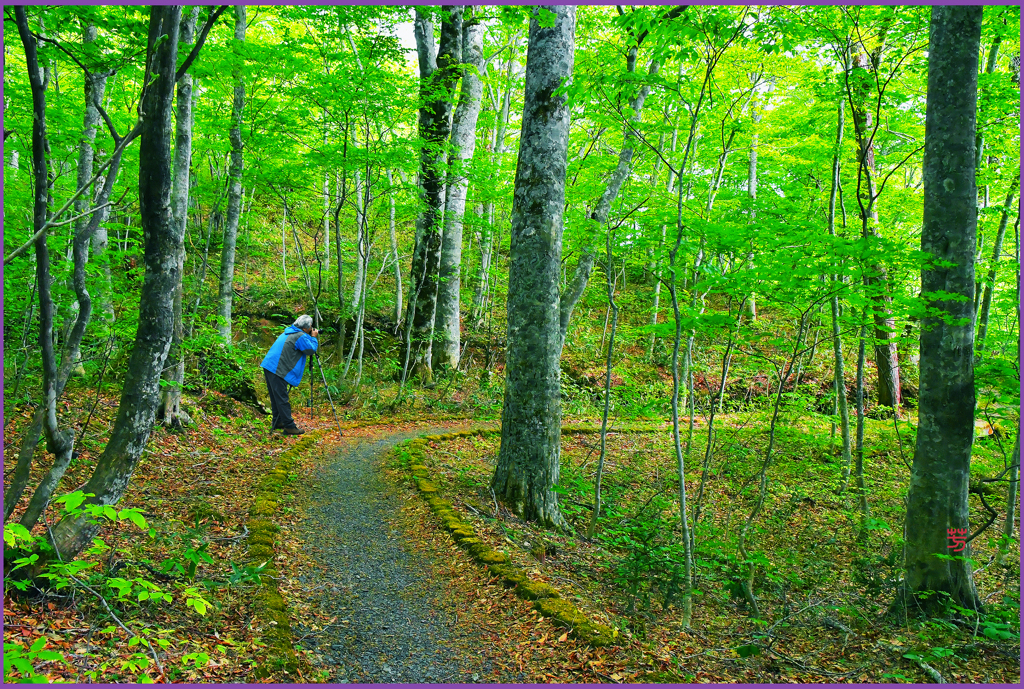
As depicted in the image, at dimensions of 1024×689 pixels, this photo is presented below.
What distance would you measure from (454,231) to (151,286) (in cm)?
873

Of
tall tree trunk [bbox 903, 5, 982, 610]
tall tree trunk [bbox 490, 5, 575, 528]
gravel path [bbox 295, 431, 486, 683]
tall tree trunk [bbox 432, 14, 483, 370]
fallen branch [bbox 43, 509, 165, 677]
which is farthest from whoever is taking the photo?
tall tree trunk [bbox 432, 14, 483, 370]

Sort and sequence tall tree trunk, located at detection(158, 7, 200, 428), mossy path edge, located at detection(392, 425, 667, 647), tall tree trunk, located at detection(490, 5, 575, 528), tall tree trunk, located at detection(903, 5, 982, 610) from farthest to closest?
1. tall tree trunk, located at detection(490, 5, 575, 528)
2. tall tree trunk, located at detection(158, 7, 200, 428)
3. tall tree trunk, located at detection(903, 5, 982, 610)
4. mossy path edge, located at detection(392, 425, 667, 647)

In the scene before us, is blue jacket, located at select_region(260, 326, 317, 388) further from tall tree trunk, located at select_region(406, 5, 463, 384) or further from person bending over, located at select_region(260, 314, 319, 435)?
tall tree trunk, located at select_region(406, 5, 463, 384)

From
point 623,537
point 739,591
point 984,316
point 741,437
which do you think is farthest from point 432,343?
point 984,316

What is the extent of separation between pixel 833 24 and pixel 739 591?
267 inches

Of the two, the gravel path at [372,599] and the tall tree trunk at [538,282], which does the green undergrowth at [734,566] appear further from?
the gravel path at [372,599]

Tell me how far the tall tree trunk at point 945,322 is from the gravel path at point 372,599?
3895mm

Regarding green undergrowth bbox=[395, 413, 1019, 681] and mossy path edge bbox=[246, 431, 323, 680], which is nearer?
mossy path edge bbox=[246, 431, 323, 680]

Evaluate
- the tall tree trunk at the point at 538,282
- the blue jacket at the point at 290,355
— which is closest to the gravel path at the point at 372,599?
the tall tree trunk at the point at 538,282

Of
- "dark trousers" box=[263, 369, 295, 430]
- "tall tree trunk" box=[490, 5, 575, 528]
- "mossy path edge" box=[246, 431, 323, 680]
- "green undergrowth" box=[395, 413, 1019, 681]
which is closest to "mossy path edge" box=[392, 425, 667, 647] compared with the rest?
"green undergrowth" box=[395, 413, 1019, 681]

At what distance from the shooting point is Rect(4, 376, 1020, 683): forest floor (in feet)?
10.7

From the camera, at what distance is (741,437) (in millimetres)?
8789

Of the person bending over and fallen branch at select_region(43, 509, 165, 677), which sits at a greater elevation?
the person bending over

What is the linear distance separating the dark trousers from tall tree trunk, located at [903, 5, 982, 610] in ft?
24.6
